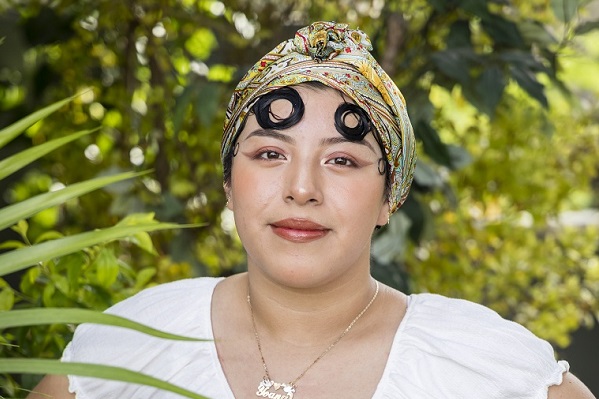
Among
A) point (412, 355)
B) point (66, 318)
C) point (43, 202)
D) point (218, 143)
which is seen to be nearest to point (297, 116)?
point (412, 355)

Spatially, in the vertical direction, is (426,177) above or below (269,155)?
below

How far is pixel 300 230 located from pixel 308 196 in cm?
7

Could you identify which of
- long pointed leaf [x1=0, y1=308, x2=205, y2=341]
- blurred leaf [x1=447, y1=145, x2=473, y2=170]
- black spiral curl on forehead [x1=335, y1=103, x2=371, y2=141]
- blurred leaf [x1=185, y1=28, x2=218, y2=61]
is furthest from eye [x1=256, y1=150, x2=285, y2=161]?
blurred leaf [x1=185, y1=28, x2=218, y2=61]

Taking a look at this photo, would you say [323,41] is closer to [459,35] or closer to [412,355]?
[412,355]

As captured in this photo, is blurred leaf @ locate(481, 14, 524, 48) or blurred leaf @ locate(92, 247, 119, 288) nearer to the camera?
blurred leaf @ locate(92, 247, 119, 288)

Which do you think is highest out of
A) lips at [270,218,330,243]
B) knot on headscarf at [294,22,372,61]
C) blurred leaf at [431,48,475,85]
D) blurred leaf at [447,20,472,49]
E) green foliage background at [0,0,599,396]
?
knot on headscarf at [294,22,372,61]

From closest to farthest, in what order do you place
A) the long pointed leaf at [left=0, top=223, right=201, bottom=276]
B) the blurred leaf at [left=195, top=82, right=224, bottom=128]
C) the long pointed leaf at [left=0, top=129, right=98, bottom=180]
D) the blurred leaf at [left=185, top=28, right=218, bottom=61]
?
1. the long pointed leaf at [left=0, top=223, right=201, bottom=276]
2. the long pointed leaf at [left=0, top=129, right=98, bottom=180]
3. the blurred leaf at [left=195, top=82, right=224, bottom=128]
4. the blurred leaf at [left=185, top=28, right=218, bottom=61]

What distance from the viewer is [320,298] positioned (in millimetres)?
1888

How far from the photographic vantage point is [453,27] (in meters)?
3.04

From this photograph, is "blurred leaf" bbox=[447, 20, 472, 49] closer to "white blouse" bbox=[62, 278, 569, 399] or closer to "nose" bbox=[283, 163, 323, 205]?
"white blouse" bbox=[62, 278, 569, 399]

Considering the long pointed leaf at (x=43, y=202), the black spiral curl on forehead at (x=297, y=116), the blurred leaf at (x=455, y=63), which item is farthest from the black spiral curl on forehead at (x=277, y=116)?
the blurred leaf at (x=455, y=63)

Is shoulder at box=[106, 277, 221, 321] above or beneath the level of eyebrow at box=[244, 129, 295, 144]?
beneath

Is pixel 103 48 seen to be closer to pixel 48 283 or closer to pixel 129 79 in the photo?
pixel 129 79

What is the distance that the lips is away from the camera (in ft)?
5.80
